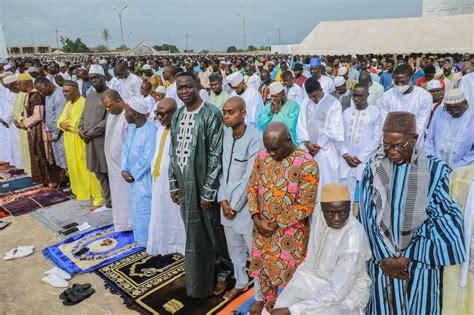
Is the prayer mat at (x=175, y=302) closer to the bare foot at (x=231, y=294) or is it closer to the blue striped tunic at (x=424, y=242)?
the bare foot at (x=231, y=294)

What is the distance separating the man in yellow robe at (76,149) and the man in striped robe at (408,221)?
464 cm

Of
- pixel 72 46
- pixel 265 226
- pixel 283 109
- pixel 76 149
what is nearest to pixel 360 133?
pixel 283 109

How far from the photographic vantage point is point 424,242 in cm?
215

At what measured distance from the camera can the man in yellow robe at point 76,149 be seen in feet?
18.4

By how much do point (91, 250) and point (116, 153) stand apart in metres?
1.22

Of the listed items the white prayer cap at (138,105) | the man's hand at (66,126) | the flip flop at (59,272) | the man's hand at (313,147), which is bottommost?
the flip flop at (59,272)

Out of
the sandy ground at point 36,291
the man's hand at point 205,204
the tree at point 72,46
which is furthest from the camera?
the tree at point 72,46

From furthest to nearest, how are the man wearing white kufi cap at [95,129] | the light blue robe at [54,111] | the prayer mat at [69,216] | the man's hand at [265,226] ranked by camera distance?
1. the light blue robe at [54,111]
2. the prayer mat at [69,216]
3. the man wearing white kufi cap at [95,129]
4. the man's hand at [265,226]

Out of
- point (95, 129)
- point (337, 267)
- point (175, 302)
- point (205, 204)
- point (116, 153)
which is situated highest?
point (95, 129)

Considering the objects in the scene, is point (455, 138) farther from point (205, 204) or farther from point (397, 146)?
point (205, 204)

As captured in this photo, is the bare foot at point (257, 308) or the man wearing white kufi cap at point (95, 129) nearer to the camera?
the bare foot at point (257, 308)

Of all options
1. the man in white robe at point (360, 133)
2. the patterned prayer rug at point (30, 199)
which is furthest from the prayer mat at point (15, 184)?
the man in white robe at point (360, 133)

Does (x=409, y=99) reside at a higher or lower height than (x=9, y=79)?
lower

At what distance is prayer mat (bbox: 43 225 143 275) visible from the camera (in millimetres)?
4180
